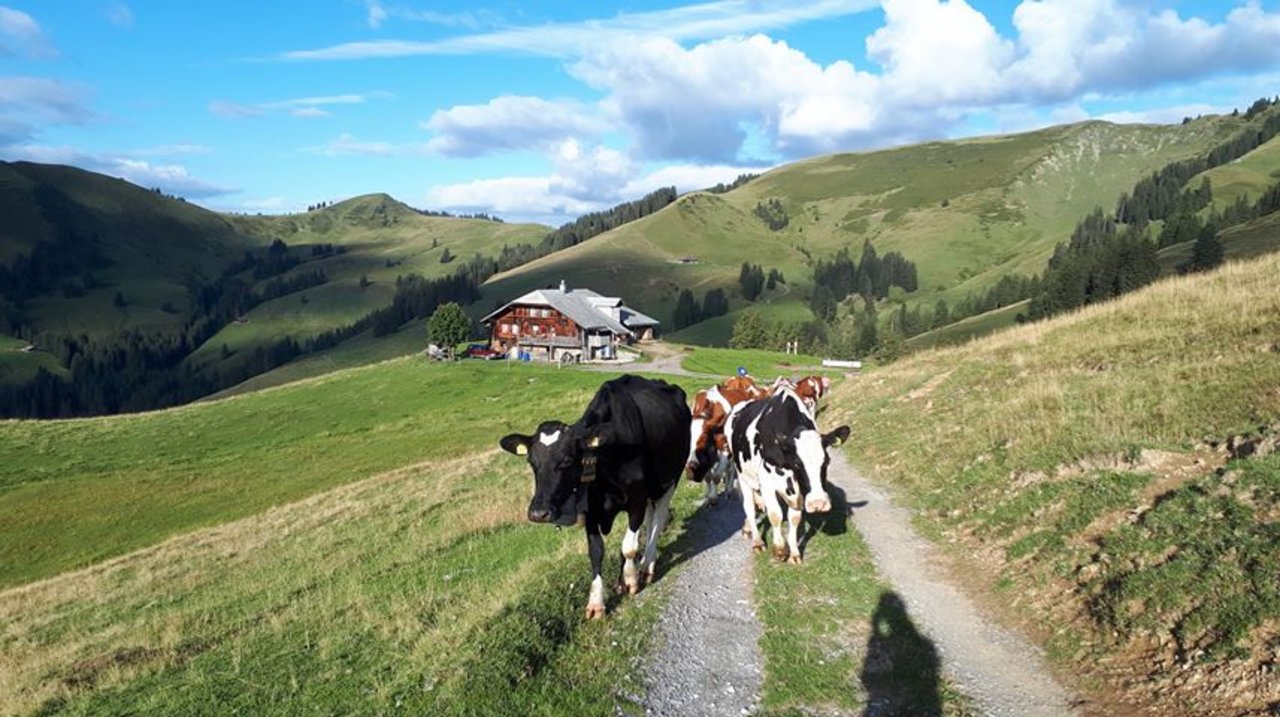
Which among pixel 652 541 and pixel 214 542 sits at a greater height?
pixel 652 541

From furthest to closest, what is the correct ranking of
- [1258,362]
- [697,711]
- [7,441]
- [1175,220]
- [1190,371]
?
[1175,220] < [7,441] < [1190,371] < [1258,362] < [697,711]

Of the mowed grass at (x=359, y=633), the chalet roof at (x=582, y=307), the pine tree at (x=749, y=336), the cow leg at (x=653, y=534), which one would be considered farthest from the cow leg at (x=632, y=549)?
the pine tree at (x=749, y=336)

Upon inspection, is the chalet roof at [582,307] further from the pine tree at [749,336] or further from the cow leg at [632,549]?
the cow leg at [632,549]

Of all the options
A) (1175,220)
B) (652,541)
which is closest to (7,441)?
(652,541)

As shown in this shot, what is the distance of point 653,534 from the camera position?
11836 millimetres

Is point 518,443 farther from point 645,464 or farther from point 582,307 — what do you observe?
point 582,307

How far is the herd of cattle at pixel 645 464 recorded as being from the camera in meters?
9.27

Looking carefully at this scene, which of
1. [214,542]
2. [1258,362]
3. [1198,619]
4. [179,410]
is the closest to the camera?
[1198,619]

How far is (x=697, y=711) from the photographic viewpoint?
25.6 feet

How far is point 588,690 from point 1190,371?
17.1 metres

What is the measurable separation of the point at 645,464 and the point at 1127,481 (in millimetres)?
8604

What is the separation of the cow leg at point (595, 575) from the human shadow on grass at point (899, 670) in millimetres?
3489

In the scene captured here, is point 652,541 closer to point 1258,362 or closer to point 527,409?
point 1258,362

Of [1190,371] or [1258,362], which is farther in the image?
[1190,371]
